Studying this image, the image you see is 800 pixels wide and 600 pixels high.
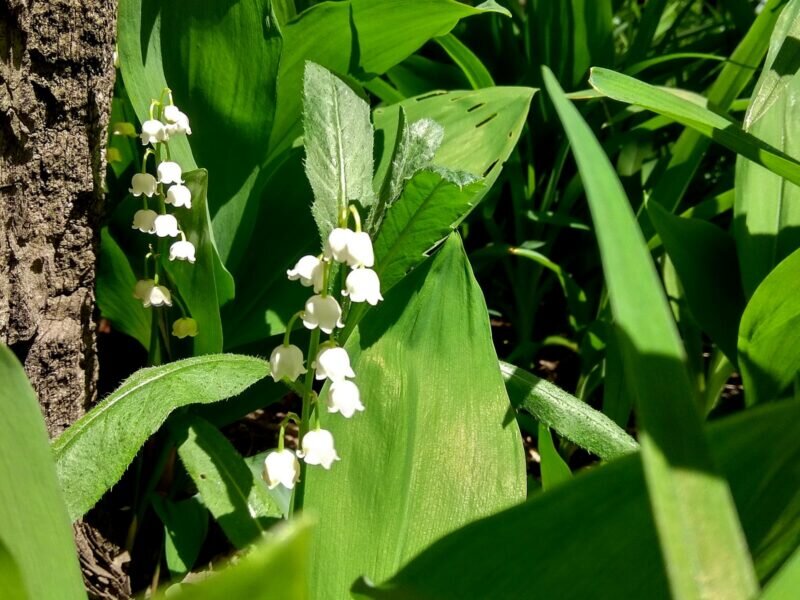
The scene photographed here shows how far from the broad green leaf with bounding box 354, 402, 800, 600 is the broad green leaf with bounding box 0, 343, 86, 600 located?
21 centimetres

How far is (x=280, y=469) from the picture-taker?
842mm

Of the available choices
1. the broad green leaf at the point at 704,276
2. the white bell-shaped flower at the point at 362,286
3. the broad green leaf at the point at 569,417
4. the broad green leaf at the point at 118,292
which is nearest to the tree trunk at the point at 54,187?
the broad green leaf at the point at 118,292

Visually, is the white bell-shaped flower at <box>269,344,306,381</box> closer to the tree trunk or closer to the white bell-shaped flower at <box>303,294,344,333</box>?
the white bell-shaped flower at <box>303,294,344,333</box>

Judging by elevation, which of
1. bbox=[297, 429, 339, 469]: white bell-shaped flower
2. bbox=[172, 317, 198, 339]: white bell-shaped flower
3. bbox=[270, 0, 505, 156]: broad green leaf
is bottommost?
bbox=[297, 429, 339, 469]: white bell-shaped flower

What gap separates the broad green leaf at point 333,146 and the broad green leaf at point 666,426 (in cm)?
53

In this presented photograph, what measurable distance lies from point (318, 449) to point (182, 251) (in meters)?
0.40

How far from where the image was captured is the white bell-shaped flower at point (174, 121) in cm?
103

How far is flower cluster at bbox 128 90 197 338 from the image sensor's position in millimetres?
1028

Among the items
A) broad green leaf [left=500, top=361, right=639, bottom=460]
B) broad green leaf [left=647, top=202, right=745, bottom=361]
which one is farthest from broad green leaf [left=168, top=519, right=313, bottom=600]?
broad green leaf [left=647, top=202, right=745, bottom=361]

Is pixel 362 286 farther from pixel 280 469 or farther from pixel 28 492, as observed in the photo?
pixel 28 492

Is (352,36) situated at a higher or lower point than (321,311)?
higher

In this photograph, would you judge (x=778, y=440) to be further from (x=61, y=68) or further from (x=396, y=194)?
(x=61, y=68)

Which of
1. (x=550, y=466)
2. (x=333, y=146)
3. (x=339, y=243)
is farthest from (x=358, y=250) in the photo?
(x=550, y=466)

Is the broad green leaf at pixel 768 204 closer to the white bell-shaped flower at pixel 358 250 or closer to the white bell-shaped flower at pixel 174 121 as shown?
the white bell-shaped flower at pixel 358 250
